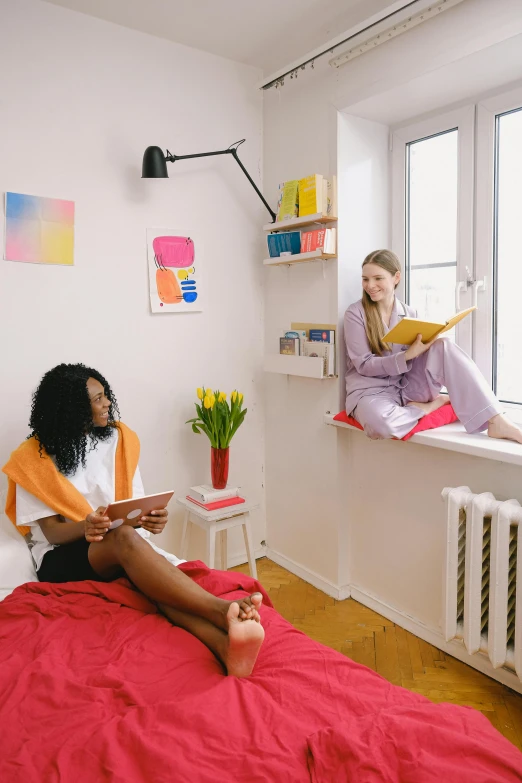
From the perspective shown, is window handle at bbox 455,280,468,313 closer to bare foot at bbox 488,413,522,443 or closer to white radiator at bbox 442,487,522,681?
bare foot at bbox 488,413,522,443

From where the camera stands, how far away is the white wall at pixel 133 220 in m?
2.33

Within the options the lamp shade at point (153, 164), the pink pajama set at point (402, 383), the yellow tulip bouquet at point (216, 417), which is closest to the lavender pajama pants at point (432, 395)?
the pink pajama set at point (402, 383)

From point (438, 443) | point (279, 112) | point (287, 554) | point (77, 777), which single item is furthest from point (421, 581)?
point (279, 112)

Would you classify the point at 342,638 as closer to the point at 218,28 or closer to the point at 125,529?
the point at 125,529

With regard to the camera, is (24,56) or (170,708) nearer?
(170,708)

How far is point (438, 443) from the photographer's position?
217 cm

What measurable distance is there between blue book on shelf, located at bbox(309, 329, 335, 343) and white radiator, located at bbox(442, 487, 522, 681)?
2.73 feet

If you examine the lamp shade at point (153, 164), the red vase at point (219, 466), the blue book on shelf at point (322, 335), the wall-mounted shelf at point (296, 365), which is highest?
the lamp shade at point (153, 164)

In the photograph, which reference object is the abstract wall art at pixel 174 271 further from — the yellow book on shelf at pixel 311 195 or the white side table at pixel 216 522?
the white side table at pixel 216 522

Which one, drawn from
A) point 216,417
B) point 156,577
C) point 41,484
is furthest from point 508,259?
point 41,484

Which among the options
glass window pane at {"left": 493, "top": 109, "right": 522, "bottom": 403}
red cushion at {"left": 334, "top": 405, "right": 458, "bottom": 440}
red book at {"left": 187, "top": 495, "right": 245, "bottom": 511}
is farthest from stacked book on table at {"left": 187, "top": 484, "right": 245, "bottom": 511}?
glass window pane at {"left": 493, "top": 109, "right": 522, "bottom": 403}

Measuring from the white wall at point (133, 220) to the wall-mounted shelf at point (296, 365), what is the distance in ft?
0.71

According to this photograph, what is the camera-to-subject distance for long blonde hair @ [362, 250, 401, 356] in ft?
7.84

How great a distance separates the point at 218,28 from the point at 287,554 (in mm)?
2476
